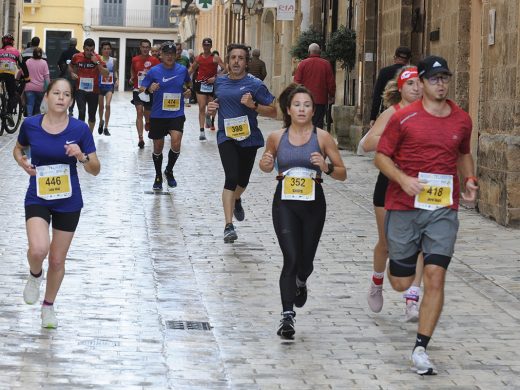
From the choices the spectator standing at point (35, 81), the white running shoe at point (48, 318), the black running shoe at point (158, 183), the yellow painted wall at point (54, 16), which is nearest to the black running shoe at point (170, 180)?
the black running shoe at point (158, 183)

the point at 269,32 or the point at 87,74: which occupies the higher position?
the point at 269,32

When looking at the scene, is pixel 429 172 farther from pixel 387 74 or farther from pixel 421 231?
pixel 387 74

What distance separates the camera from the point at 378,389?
7164mm

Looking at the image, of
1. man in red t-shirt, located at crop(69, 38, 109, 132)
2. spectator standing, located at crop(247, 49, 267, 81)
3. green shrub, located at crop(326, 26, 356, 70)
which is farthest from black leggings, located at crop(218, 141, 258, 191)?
spectator standing, located at crop(247, 49, 267, 81)

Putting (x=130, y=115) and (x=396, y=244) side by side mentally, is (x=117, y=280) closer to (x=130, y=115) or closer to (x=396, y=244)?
(x=396, y=244)

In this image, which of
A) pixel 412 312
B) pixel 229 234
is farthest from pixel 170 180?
pixel 412 312

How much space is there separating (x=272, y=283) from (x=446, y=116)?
10.0ft

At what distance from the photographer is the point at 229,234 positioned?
41.7 feet

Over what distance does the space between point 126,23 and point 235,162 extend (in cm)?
7637

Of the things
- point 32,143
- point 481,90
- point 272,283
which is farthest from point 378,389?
point 481,90

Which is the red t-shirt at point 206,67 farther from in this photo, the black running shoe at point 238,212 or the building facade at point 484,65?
the black running shoe at point 238,212

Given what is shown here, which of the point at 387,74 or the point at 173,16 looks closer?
the point at 387,74

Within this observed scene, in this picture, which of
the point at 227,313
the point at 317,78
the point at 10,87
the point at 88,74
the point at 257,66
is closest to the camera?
the point at 227,313

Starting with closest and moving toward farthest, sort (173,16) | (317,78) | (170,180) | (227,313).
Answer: (227,313) < (170,180) < (317,78) < (173,16)
